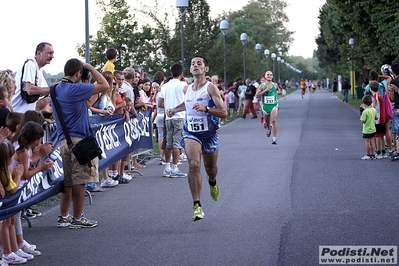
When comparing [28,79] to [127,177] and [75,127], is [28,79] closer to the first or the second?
[75,127]

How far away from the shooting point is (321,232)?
8.55 meters

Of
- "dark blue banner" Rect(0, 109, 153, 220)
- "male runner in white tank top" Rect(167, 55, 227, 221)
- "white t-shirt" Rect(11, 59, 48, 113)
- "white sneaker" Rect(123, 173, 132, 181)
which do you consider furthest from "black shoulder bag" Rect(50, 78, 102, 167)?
"white sneaker" Rect(123, 173, 132, 181)

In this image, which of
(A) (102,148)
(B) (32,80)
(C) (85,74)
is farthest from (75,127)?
(A) (102,148)

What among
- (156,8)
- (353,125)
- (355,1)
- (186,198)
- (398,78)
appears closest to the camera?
(186,198)

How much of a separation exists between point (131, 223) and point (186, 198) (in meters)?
2.11

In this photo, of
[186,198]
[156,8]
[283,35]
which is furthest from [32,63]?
[283,35]

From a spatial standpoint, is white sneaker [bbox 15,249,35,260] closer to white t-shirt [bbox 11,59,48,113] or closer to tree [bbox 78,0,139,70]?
white t-shirt [bbox 11,59,48,113]

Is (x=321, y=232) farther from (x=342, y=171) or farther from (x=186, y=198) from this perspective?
(x=342, y=171)

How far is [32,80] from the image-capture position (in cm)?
1008

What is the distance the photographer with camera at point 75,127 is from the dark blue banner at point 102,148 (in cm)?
27

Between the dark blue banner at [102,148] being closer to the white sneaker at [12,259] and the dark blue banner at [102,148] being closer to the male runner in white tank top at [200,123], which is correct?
the white sneaker at [12,259]

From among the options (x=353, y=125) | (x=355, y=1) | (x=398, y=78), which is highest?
(x=355, y=1)

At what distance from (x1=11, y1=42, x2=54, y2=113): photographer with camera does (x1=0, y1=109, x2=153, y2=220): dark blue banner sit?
1.68 ft

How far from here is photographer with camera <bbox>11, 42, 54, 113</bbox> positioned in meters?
9.99
